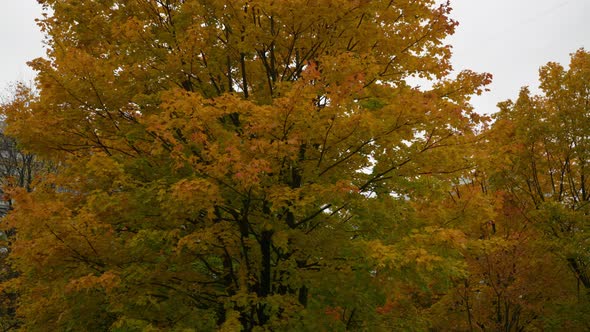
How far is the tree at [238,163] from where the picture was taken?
18.5 feet

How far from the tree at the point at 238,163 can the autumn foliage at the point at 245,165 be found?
31mm

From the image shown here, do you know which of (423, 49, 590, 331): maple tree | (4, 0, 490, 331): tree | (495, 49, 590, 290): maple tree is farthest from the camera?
(495, 49, 590, 290): maple tree

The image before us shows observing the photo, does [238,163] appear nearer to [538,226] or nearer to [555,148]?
[538,226]

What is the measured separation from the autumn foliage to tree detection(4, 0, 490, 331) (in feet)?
0.10

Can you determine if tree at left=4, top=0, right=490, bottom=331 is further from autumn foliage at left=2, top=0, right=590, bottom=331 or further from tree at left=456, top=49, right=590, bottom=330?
tree at left=456, top=49, right=590, bottom=330

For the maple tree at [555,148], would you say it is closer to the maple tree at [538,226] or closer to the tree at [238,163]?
the maple tree at [538,226]

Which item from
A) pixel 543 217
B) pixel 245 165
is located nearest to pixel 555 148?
pixel 543 217

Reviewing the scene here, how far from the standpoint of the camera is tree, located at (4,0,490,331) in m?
5.63

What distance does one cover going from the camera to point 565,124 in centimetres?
1409

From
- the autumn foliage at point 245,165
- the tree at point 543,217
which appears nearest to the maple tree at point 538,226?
the tree at point 543,217

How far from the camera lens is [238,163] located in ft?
16.6

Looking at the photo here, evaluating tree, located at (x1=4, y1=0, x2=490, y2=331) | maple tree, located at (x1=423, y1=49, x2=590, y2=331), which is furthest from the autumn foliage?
maple tree, located at (x1=423, y1=49, x2=590, y2=331)

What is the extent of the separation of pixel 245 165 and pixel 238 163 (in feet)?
0.38

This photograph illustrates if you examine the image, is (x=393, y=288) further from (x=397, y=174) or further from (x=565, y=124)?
(x=565, y=124)
